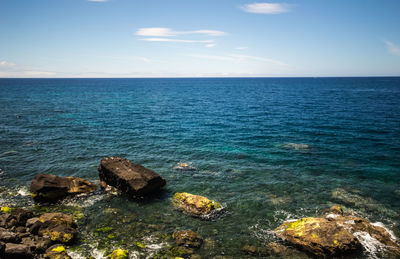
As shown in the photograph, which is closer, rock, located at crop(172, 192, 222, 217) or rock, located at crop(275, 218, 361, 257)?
rock, located at crop(275, 218, 361, 257)

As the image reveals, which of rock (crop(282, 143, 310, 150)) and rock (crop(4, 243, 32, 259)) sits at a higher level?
rock (crop(282, 143, 310, 150))

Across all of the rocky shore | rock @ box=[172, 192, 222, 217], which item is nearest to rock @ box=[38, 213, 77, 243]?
the rocky shore

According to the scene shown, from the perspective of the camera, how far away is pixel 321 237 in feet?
45.9

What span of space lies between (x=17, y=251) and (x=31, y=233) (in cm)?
309

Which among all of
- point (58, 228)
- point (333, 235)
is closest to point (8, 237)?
point (58, 228)

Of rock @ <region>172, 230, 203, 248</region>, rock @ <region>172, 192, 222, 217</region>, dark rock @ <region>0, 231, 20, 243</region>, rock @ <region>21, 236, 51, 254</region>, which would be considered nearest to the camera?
dark rock @ <region>0, 231, 20, 243</region>

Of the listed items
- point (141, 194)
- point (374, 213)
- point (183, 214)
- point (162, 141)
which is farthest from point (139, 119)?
point (374, 213)

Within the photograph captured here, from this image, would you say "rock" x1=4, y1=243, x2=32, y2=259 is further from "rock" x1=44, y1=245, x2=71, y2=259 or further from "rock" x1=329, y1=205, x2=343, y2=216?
"rock" x1=329, y1=205, x2=343, y2=216

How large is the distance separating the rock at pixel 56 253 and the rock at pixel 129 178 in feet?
24.1

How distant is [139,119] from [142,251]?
42.9 metres

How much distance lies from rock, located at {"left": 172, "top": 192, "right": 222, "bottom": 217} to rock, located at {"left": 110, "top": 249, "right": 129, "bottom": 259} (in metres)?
5.72

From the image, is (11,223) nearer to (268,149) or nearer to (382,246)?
(382,246)

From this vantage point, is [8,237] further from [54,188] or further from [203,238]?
[203,238]

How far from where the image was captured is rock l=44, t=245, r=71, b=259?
1218 cm
